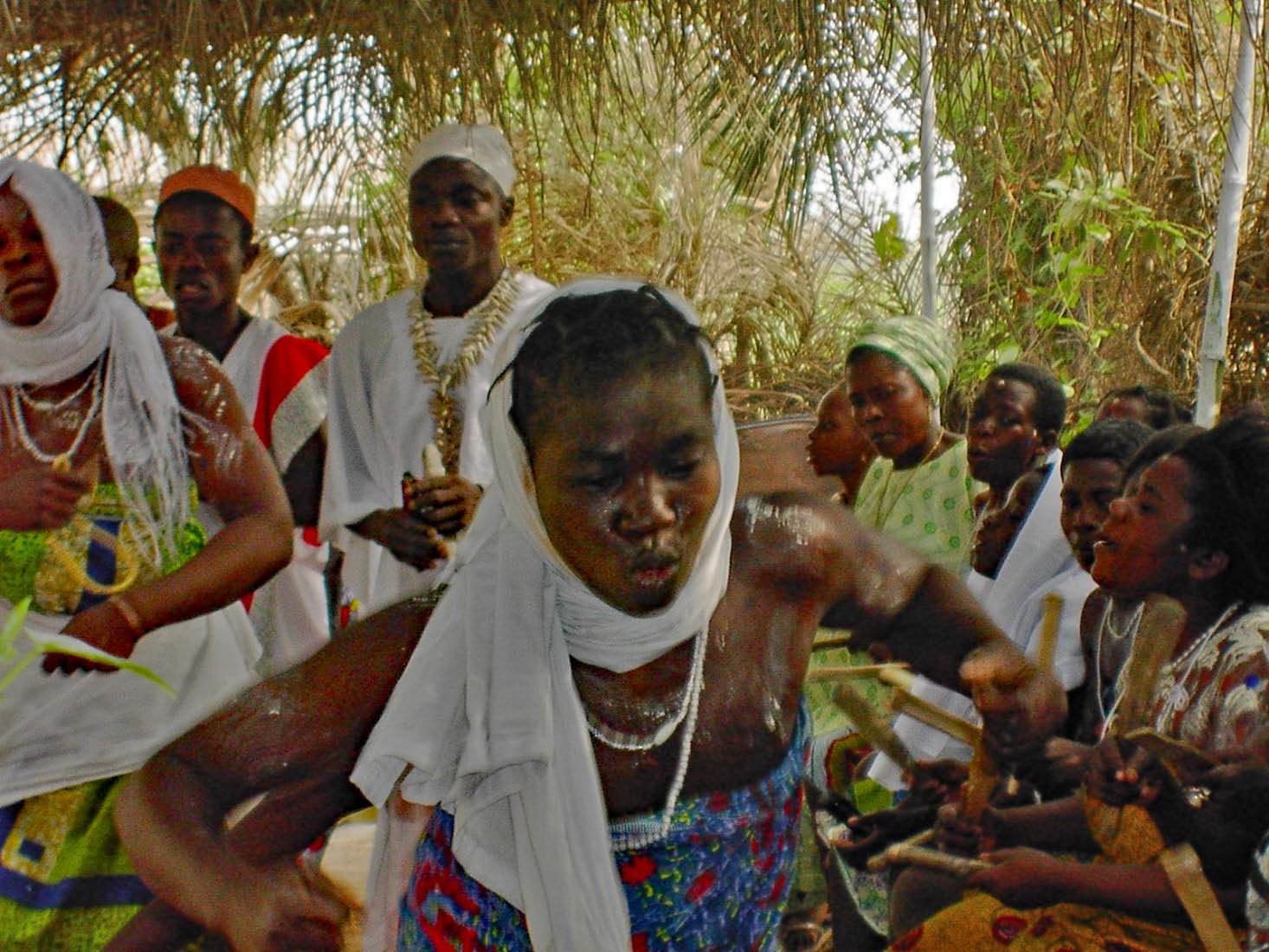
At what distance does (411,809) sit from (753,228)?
5124mm

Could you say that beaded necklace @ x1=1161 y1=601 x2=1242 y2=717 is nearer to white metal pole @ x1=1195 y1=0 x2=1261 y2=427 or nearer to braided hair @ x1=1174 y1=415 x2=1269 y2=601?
braided hair @ x1=1174 y1=415 x2=1269 y2=601

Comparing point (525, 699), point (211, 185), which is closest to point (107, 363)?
point (525, 699)

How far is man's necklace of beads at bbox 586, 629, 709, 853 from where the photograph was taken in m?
1.84

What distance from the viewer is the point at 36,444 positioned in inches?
101

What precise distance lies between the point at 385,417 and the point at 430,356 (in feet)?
0.63

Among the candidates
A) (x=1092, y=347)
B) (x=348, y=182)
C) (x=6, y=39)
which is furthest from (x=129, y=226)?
(x=1092, y=347)

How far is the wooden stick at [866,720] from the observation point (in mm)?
2518

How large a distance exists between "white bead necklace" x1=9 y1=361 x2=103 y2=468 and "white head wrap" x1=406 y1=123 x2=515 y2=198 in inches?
50.5

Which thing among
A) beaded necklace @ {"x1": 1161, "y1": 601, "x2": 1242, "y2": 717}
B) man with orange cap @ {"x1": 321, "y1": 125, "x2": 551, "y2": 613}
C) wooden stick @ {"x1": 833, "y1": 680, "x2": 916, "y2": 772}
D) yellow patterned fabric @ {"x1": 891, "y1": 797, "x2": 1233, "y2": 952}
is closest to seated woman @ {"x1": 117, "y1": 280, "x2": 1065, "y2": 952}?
wooden stick @ {"x1": 833, "y1": 680, "x2": 916, "y2": 772}

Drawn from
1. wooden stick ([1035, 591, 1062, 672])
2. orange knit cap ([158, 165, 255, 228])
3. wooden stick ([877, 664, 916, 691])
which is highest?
orange knit cap ([158, 165, 255, 228])

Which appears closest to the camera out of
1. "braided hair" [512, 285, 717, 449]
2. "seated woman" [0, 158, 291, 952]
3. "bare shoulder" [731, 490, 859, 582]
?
"braided hair" [512, 285, 717, 449]

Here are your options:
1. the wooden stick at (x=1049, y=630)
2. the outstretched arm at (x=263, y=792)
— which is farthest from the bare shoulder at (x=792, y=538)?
the wooden stick at (x=1049, y=630)

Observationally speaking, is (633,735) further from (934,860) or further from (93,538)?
(93,538)

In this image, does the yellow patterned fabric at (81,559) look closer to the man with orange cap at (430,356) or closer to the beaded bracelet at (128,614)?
the beaded bracelet at (128,614)
